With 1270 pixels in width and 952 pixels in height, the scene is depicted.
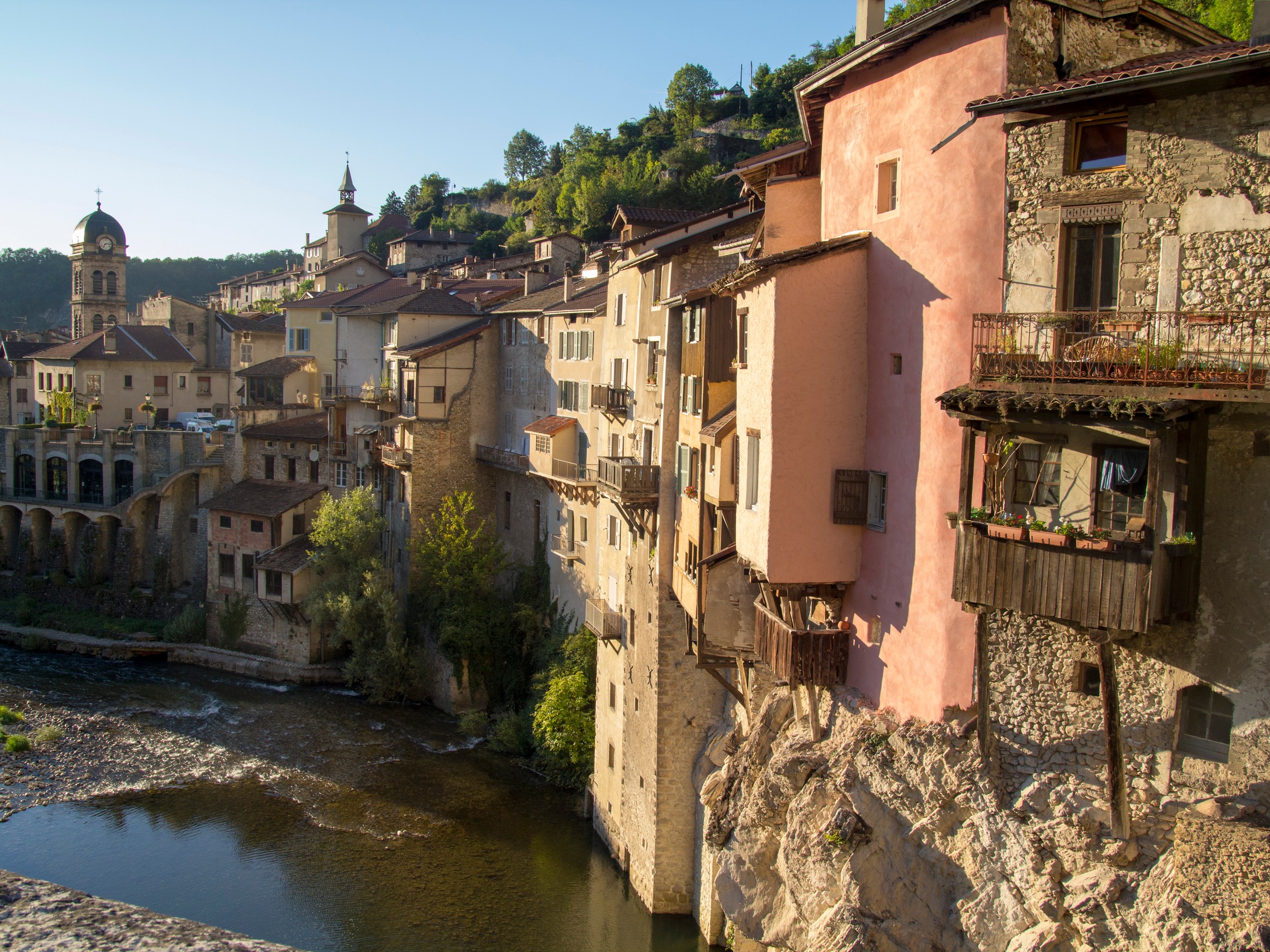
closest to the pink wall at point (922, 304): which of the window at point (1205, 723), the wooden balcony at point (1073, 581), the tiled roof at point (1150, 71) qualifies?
the tiled roof at point (1150, 71)

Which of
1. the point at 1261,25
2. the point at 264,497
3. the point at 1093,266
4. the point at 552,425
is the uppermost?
the point at 1261,25

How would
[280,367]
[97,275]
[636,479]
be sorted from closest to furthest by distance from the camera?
[636,479] < [280,367] < [97,275]

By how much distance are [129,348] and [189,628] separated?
991 inches

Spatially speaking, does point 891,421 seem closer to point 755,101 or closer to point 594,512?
point 594,512

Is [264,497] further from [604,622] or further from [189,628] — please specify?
[604,622]

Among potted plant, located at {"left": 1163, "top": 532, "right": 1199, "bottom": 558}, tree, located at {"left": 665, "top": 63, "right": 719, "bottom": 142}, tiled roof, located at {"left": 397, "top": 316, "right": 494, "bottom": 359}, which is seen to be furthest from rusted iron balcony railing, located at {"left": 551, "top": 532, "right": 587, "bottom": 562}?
tree, located at {"left": 665, "top": 63, "right": 719, "bottom": 142}

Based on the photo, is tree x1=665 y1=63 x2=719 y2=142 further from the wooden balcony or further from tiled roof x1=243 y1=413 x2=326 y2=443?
the wooden balcony

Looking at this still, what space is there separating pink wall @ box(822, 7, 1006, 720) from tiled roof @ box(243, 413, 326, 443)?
36.3 metres

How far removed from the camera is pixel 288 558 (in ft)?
148

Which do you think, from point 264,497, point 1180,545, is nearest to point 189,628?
point 264,497

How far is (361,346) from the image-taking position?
167 ft

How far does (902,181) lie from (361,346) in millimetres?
39106

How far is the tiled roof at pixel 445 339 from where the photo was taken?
41938 millimetres

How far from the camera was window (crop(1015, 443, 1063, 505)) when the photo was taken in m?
13.4
